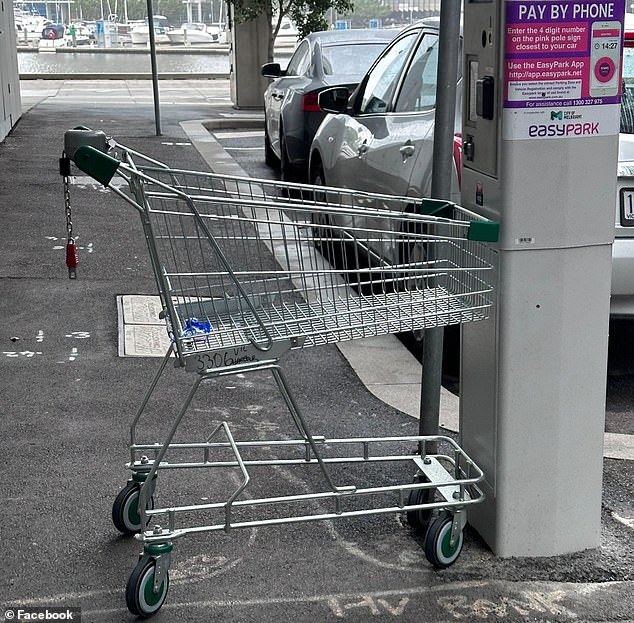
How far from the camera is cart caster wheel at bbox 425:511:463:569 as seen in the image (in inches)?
151

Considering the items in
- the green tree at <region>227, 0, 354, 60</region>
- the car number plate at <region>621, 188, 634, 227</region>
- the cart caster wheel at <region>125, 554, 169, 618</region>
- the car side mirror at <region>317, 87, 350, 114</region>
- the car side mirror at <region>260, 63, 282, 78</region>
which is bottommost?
the cart caster wheel at <region>125, 554, 169, 618</region>

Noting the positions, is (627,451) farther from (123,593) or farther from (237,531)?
(123,593)

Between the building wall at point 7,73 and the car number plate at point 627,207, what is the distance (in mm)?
12251

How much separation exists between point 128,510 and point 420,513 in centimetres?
112

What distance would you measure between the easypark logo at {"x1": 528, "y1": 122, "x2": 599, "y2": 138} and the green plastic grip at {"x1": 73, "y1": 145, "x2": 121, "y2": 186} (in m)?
1.41

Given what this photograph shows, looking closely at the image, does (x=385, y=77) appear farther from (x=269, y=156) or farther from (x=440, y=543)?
(x=269, y=156)

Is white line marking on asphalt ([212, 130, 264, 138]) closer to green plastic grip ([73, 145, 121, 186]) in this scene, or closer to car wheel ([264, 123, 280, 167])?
car wheel ([264, 123, 280, 167])

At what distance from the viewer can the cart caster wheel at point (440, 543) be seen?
3.84m

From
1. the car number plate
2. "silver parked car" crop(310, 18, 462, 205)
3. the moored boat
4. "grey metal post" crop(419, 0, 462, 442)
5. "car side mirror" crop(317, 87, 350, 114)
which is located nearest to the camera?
"grey metal post" crop(419, 0, 462, 442)

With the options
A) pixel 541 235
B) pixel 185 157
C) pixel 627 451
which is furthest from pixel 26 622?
pixel 185 157

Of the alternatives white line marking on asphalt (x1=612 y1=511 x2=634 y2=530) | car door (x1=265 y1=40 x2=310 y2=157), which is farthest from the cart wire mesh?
car door (x1=265 y1=40 x2=310 y2=157)

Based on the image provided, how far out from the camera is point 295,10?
69.4ft

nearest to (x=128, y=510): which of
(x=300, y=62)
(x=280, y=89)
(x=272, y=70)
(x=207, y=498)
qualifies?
(x=207, y=498)

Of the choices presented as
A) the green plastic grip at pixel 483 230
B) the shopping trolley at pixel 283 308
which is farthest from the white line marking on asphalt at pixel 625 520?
the green plastic grip at pixel 483 230
